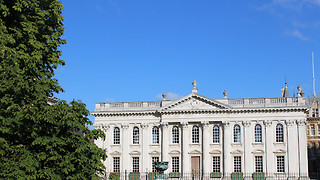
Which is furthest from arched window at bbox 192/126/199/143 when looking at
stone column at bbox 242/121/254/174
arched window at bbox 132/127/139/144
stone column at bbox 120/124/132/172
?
stone column at bbox 120/124/132/172

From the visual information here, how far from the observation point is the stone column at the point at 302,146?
48562 millimetres

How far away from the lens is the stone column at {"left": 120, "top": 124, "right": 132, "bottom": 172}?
52.6m

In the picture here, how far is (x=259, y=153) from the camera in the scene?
50062 mm

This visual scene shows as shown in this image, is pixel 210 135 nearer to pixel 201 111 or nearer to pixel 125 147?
pixel 201 111

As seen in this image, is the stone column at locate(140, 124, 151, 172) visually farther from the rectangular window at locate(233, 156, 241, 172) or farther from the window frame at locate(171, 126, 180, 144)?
the rectangular window at locate(233, 156, 241, 172)

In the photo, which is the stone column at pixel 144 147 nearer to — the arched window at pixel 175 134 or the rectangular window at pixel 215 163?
the arched window at pixel 175 134

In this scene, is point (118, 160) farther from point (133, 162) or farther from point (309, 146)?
point (309, 146)

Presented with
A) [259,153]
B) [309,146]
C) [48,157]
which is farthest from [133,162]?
[48,157]

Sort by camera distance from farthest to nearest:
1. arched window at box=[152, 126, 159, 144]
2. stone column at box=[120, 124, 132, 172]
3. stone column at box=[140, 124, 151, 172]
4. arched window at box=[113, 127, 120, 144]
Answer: arched window at box=[113, 127, 120, 144], arched window at box=[152, 126, 159, 144], stone column at box=[120, 124, 132, 172], stone column at box=[140, 124, 151, 172]

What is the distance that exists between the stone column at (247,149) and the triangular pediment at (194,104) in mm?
2960

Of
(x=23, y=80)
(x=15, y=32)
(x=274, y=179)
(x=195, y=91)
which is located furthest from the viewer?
(x=195, y=91)

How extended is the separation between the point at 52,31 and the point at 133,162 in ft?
100

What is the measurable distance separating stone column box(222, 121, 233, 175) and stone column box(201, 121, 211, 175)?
1.66 m

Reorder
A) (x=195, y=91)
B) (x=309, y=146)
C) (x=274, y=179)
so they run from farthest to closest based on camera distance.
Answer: (x=309, y=146) → (x=195, y=91) → (x=274, y=179)
